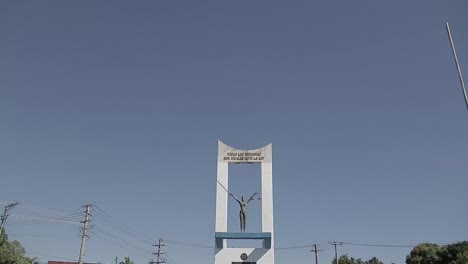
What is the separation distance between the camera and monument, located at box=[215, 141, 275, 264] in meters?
27.1

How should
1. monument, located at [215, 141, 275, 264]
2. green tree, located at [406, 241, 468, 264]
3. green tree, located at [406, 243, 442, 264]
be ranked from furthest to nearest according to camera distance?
green tree, located at [406, 243, 442, 264] < green tree, located at [406, 241, 468, 264] < monument, located at [215, 141, 275, 264]

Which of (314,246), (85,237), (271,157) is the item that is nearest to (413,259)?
(314,246)

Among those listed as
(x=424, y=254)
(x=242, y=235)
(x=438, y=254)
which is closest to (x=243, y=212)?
(x=242, y=235)

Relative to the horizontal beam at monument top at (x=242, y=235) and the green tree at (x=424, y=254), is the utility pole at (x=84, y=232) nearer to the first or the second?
the horizontal beam at monument top at (x=242, y=235)

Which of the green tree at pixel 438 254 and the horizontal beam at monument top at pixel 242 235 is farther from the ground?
the green tree at pixel 438 254

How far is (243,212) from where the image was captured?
29062 millimetres

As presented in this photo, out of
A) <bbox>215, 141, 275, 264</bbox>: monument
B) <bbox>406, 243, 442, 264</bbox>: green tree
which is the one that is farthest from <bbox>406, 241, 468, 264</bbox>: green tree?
<bbox>215, 141, 275, 264</bbox>: monument

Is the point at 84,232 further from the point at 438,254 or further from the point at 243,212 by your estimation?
the point at 438,254

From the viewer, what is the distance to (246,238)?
89.8ft

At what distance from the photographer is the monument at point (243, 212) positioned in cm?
2708

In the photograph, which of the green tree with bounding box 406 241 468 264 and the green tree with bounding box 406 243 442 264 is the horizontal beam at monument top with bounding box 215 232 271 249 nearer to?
the green tree with bounding box 406 241 468 264

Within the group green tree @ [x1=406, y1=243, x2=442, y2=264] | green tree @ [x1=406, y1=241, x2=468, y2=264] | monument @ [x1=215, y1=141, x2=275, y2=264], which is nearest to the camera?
monument @ [x1=215, y1=141, x2=275, y2=264]

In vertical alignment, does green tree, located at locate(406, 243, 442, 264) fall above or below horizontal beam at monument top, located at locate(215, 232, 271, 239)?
above

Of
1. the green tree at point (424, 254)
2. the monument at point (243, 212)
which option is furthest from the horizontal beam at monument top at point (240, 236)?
the green tree at point (424, 254)
